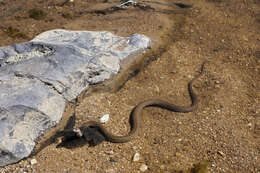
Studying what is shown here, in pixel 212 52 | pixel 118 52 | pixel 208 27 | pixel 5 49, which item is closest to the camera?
pixel 5 49

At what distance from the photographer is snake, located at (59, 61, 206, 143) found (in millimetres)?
4820

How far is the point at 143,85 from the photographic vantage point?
19.7 ft

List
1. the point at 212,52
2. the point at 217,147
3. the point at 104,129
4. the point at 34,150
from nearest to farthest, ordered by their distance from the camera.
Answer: the point at 34,150, the point at 217,147, the point at 104,129, the point at 212,52

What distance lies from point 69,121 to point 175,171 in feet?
7.03

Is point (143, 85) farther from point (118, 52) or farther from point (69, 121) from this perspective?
point (69, 121)

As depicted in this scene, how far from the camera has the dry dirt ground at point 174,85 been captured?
14.5ft

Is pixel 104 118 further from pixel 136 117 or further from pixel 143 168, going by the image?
pixel 143 168

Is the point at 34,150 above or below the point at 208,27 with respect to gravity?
below

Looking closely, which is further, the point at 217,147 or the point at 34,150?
the point at 217,147

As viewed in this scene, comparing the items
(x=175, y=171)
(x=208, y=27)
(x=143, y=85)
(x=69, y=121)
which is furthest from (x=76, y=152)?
(x=208, y=27)

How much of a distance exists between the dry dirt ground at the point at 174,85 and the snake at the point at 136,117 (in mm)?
110

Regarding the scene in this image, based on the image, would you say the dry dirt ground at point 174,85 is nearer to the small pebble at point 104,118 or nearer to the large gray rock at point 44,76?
the small pebble at point 104,118

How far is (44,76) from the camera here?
15.6ft

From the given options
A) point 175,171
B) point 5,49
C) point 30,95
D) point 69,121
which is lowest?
point 175,171
